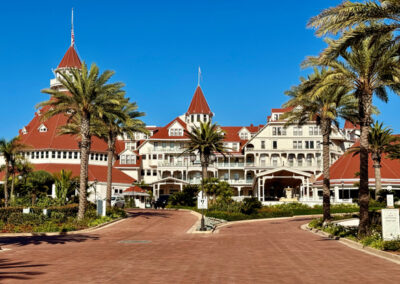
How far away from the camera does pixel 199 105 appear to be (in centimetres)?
8681

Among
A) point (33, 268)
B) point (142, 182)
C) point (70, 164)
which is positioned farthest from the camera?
point (142, 182)

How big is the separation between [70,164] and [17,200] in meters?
29.2

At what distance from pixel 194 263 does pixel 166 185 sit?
207ft

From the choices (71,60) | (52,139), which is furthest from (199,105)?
(52,139)

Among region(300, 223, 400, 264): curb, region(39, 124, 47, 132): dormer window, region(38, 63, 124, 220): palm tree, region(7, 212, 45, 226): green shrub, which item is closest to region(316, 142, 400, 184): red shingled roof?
region(300, 223, 400, 264): curb

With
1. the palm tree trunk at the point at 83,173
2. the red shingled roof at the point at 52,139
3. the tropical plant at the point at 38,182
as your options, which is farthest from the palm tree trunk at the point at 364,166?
the red shingled roof at the point at 52,139

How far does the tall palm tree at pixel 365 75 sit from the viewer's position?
22350mm

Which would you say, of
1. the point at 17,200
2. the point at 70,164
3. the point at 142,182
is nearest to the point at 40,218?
the point at 17,200

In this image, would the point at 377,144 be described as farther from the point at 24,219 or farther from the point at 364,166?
the point at 24,219

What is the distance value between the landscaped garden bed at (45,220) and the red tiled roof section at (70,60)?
2229 inches

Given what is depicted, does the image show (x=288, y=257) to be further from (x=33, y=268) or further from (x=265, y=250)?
(x=33, y=268)

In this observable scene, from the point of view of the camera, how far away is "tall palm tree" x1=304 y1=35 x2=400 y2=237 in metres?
22.4

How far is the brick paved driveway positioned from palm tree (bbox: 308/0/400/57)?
352 inches

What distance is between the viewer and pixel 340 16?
18.5 meters
